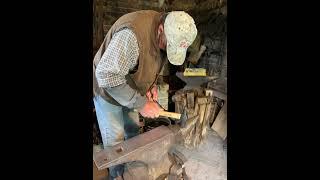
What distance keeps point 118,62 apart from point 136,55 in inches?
3.5

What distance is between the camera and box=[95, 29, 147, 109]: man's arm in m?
0.92

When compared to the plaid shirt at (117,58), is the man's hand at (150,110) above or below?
below

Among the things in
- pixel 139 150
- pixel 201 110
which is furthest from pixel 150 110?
pixel 201 110

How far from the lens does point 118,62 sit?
0.92 meters

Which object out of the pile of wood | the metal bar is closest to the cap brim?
the metal bar

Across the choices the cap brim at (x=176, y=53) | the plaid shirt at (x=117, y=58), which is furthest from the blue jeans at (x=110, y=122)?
the cap brim at (x=176, y=53)

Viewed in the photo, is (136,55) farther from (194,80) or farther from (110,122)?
(194,80)

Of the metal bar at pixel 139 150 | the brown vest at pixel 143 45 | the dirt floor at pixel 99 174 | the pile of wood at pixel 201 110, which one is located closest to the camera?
the metal bar at pixel 139 150

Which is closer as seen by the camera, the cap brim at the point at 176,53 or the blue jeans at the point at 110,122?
the cap brim at the point at 176,53

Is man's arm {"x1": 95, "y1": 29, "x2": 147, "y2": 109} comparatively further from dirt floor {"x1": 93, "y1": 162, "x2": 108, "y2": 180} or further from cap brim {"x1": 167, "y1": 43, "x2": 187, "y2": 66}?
dirt floor {"x1": 93, "y1": 162, "x2": 108, "y2": 180}

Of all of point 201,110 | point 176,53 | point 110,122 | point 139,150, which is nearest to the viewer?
point 139,150

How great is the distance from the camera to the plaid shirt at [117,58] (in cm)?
92

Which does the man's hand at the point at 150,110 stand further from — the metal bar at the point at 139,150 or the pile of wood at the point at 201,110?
the pile of wood at the point at 201,110
